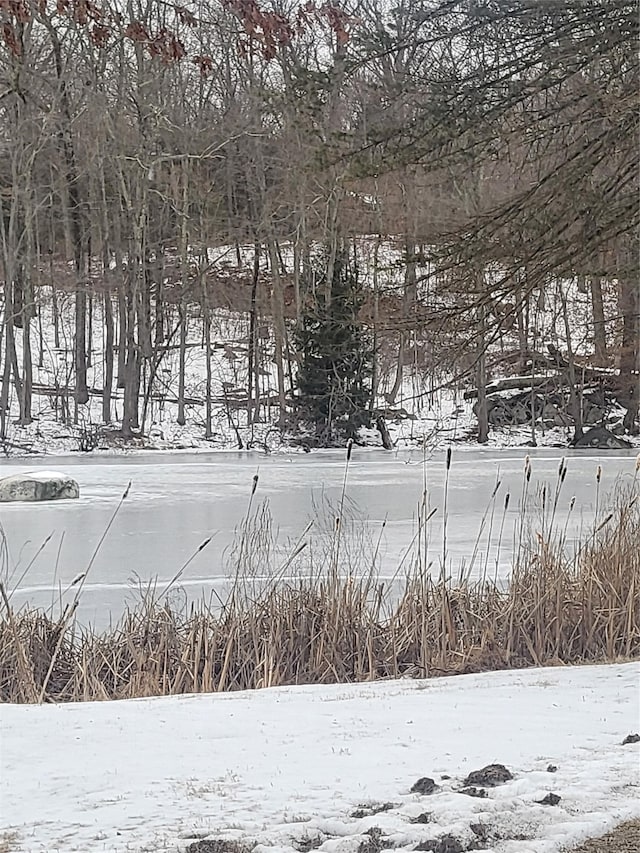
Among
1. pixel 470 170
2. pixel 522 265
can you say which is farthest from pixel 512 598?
pixel 470 170

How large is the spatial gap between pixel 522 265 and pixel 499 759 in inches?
122

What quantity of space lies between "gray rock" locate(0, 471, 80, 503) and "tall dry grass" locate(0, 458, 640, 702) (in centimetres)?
613

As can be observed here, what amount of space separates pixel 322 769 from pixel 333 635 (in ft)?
8.20

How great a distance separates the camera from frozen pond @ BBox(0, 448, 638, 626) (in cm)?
749

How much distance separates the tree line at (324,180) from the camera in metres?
5.57

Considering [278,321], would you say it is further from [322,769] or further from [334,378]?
[322,769]

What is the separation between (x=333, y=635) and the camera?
5.61 metres

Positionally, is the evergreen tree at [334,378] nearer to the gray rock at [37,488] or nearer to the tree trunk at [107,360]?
the tree trunk at [107,360]

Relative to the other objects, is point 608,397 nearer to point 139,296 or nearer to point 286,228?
point 286,228

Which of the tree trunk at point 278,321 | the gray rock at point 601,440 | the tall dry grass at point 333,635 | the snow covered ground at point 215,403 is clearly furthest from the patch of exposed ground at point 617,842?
the tree trunk at point 278,321

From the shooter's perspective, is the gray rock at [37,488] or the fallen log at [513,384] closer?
the gray rock at [37,488]

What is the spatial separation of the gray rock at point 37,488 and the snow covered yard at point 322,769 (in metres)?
8.01

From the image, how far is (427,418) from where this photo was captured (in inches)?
961

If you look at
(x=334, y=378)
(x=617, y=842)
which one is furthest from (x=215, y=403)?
(x=617, y=842)
